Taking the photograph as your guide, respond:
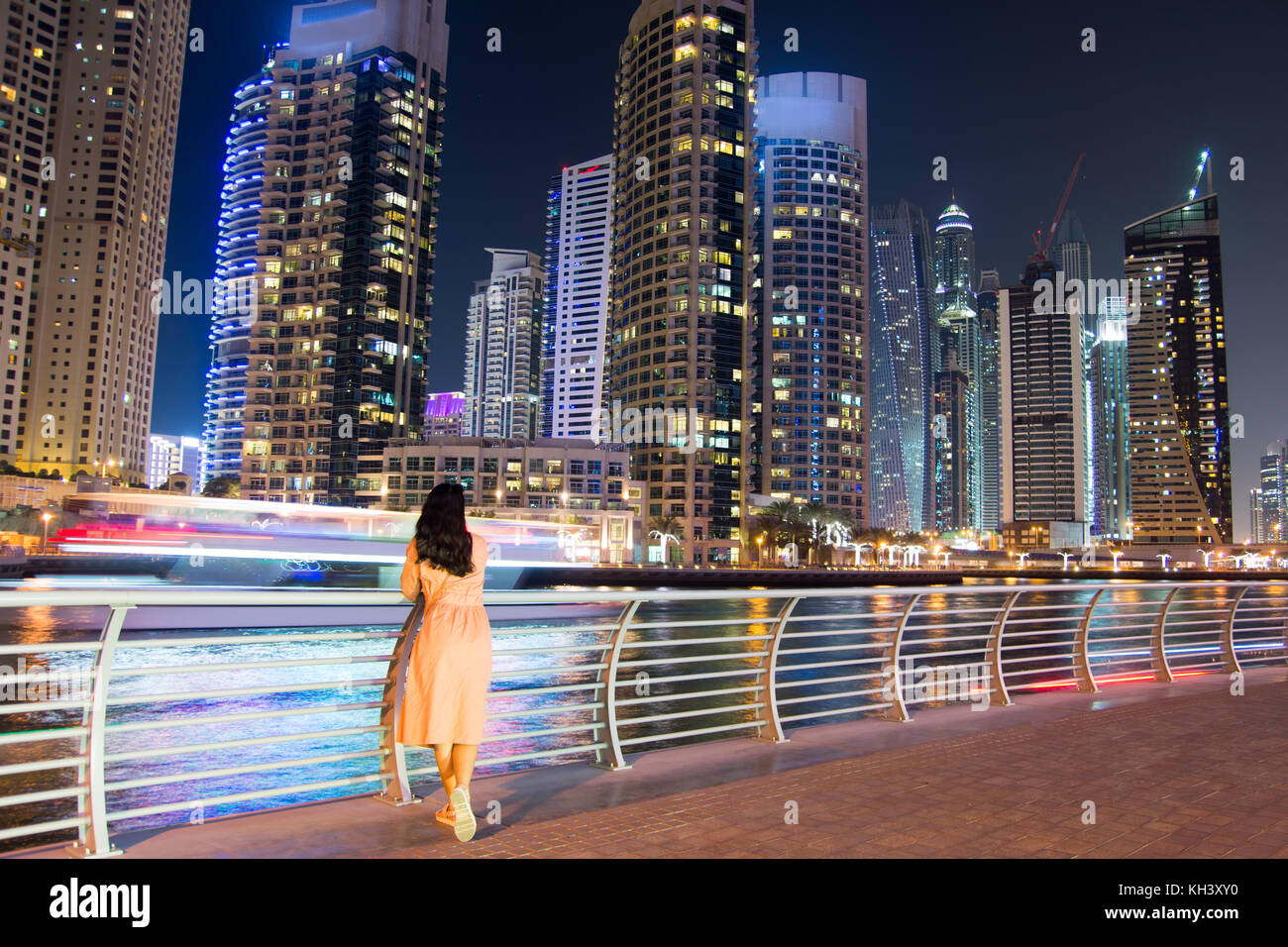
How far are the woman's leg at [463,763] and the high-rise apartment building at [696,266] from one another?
116147mm

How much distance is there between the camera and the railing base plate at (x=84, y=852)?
4.32m

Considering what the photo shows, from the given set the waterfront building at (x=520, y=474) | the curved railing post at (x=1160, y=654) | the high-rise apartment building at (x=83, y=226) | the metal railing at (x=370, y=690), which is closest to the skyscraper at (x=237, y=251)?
the high-rise apartment building at (x=83, y=226)

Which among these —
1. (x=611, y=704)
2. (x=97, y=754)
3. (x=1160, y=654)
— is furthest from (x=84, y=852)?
(x=1160, y=654)

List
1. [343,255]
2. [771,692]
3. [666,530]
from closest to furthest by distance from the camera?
[771,692], [666,530], [343,255]

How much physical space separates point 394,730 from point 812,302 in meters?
162

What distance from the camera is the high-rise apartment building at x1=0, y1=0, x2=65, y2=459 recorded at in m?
128

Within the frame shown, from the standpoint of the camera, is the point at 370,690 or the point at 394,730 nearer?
the point at 394,730

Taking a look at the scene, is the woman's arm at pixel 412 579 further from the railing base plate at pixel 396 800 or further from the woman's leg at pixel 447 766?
the railing base plate at pixel 396 800

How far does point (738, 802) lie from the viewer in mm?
5711

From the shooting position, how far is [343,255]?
423ft

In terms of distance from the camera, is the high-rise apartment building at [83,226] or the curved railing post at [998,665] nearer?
the curved railing post at [998,665]

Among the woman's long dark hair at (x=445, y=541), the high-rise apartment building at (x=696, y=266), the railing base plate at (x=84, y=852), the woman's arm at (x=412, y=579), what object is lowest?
the railing base plate at (x=84, y=852)

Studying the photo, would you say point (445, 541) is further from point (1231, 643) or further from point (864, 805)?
Answer: point (1231, 643)

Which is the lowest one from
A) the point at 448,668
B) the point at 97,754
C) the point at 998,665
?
the point at 998,665
